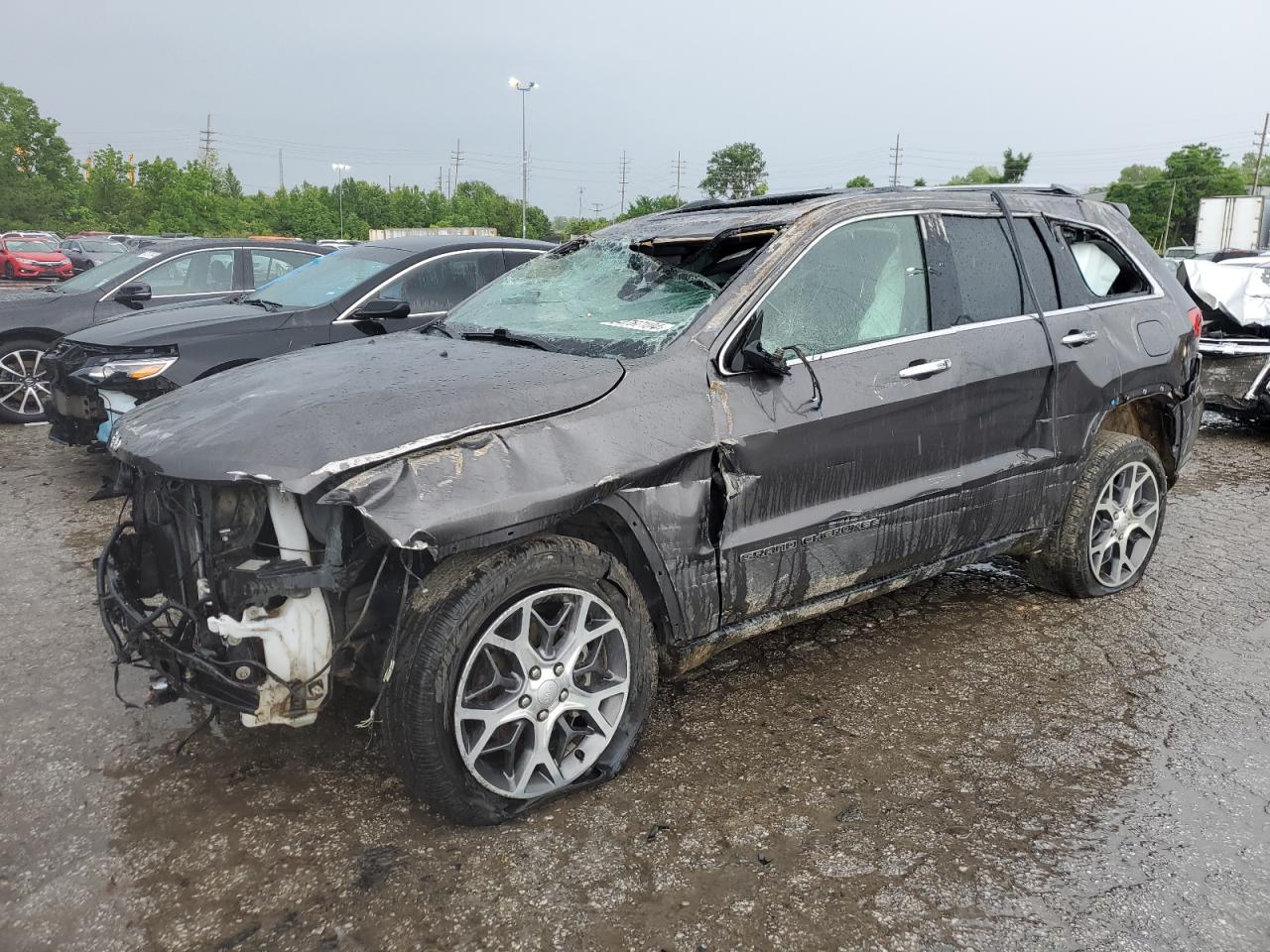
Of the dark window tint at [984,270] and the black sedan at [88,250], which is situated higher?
the black sedan at [88,250]

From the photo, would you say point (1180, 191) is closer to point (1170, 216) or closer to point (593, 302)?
point (1170, 216)

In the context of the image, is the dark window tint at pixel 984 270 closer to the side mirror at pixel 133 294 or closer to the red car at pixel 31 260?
the side mirror at pixel 133 294

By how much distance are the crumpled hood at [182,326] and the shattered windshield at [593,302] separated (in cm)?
274

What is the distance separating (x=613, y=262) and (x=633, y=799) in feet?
6.75

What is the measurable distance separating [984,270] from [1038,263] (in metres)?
0.37

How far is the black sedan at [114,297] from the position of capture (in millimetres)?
8539

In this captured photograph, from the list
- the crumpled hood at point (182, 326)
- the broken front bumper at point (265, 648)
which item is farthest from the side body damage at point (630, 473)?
the crumpled hood at point (182, 326)

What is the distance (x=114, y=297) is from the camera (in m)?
8.59

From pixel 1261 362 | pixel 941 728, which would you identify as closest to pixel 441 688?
pixel 941 728

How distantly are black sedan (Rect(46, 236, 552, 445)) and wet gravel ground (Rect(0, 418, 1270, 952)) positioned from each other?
2397 millimetres

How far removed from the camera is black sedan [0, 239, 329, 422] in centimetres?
854

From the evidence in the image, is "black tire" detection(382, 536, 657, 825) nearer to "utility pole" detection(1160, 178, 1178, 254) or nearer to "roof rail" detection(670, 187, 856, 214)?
"roof rail" detection(670, 187, 856, 214)

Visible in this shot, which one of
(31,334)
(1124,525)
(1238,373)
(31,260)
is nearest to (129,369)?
(31,334)

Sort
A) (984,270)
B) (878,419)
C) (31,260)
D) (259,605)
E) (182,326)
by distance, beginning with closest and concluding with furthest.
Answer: (259,605) < (878,419) < (984,270) < (182,326) < (31,260)
